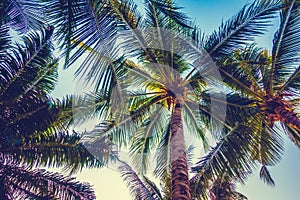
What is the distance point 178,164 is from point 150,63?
305 cm

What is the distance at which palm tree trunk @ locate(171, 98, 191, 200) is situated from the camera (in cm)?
644

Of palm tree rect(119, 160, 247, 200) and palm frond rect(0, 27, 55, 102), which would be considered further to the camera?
palm tree rect(119, 160, 247, 200)

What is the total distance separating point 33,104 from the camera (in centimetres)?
844

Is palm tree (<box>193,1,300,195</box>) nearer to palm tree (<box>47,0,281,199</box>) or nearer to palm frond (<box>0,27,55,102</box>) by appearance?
palm tree (<box>47,0,281,199</box>)

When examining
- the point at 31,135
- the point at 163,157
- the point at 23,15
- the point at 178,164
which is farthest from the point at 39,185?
the point at 23,15

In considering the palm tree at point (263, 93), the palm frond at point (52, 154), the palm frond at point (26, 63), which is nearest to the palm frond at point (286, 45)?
the palm tree at point (263, 93)

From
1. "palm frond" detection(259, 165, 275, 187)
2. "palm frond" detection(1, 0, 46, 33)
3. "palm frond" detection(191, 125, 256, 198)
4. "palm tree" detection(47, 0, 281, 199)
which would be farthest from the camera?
"palm frond" detection(259, 165, 275, 187)

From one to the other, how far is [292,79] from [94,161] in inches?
202

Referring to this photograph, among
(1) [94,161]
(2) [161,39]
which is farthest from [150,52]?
(1) [94,161]

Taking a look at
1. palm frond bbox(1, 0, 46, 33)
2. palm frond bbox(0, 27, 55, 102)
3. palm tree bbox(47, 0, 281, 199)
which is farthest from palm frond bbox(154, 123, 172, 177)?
palm frond bbox(1, 0, 46, 33)

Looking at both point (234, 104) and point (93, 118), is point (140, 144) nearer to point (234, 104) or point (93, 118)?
point (93, 118)

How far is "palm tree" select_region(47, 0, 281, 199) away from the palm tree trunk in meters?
0.02

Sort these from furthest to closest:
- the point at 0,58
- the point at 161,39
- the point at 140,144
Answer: the point at 140,144, the point at 161,39, the point at 0,58

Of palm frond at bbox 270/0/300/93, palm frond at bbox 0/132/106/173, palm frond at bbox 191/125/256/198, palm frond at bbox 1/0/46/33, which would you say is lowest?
palm frond at bbox 0/132/106/173
